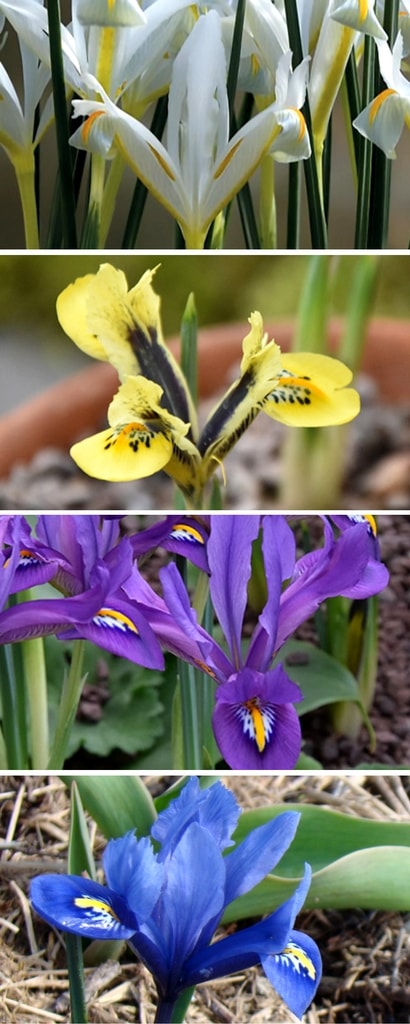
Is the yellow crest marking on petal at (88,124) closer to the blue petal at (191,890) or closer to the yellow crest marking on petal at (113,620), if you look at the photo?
the yellow crest marking on petal at (113,620)

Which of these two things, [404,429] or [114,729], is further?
[114,729]

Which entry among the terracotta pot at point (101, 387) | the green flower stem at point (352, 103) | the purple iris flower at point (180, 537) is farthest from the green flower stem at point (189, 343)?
the green flower stem at point (352, 103)

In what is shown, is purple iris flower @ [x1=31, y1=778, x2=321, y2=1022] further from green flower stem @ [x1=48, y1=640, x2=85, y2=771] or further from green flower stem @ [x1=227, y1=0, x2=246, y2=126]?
green flower stem @ [x1=227, y1=0, x2=246, y2=126]

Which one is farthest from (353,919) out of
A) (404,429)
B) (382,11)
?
(382,11)

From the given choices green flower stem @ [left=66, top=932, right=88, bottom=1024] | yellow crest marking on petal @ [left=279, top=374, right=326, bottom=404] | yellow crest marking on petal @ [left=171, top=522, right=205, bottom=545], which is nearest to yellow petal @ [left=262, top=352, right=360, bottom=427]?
yellow crest marking on petal @ [left=279, top=374, right=326, bottom=404]

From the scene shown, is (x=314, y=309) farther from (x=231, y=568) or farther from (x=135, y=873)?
(x=135, y=873)

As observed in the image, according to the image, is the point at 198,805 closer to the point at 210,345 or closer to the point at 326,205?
the point at 210,345
